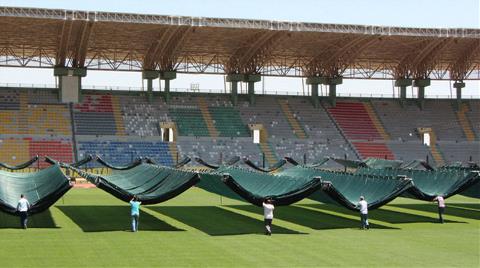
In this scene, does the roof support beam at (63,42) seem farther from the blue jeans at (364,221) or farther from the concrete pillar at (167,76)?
the blue jeans at (364,221)

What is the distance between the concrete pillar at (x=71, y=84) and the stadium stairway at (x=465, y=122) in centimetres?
3746

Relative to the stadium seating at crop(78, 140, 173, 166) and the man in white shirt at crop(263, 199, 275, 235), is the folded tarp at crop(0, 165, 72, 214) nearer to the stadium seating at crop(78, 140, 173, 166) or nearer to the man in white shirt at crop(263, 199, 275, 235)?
the man in white shirt at crop(263, 199, 275, 235)

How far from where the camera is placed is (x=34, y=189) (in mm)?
32062

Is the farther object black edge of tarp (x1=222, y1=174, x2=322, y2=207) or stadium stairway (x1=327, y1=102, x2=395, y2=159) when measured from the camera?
stadium stairway (x1=327, y1=102, x2=395, y2=159)

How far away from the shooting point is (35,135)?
63062 mm

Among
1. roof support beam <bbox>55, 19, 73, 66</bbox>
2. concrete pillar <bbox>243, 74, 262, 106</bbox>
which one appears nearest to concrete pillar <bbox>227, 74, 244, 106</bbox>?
concrete pillar <bbox>243, 74, 262, 106</bbox>

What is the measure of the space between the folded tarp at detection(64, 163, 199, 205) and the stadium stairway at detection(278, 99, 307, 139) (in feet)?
110

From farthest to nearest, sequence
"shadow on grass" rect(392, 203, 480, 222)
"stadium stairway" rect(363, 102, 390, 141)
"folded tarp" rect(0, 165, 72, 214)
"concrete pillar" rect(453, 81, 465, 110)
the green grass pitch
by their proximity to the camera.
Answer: "concrete pillar" rect(453, 81, 465, 110) < "stadium stairway" rect(363, 102, 390, 141) < "shadow on grass" rect(392, 203, 480, 222) < "folded tarp" rect(0, 165, 72, 214) < the green grass pitch

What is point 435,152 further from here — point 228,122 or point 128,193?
point 128,193

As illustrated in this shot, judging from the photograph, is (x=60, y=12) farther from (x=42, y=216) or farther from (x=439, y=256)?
(x=439, y=256)

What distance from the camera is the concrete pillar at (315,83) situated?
2825 inches

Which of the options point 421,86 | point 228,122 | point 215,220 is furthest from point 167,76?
point 215,220

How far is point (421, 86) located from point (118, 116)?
29860 mm

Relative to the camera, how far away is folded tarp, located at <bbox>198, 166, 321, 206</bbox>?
27719mm
